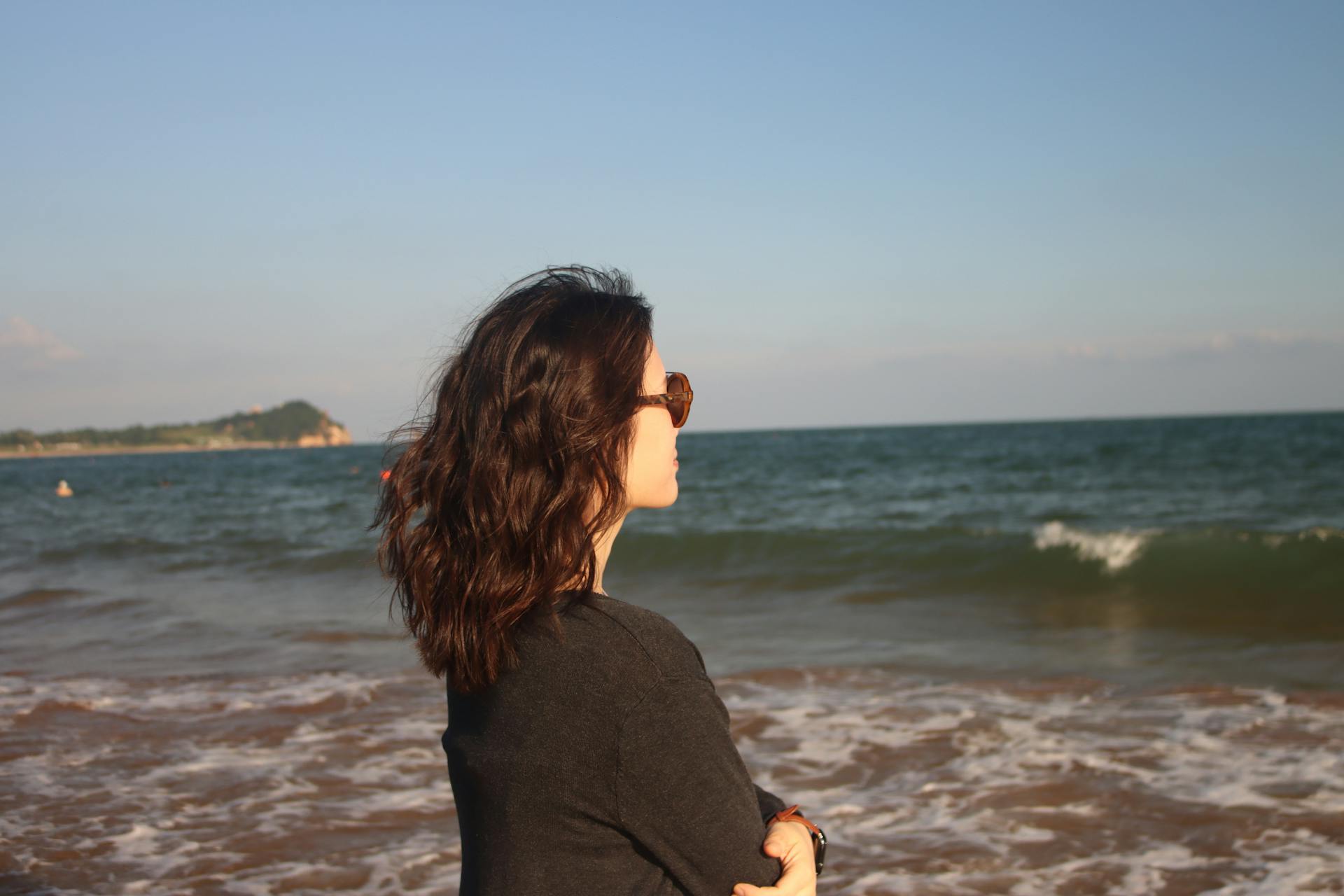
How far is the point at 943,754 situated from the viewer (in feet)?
16.9

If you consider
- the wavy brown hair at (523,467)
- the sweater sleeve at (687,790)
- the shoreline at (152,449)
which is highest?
the wavy brown hair at (523,467)

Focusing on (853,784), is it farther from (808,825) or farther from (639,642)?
(639,642)

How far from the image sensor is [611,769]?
1236mm

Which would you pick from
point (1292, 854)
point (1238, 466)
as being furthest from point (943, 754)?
point (1238, 466)

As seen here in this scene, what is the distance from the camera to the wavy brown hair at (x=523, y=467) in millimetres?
1352

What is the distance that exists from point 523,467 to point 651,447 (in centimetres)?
19

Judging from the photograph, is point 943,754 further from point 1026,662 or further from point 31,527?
point 31,527

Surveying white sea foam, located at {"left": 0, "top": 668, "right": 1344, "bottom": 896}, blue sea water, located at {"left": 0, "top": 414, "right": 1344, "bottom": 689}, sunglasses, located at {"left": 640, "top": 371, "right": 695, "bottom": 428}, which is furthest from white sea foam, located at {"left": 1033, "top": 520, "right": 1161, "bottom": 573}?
sunglasses, located at {"left": 640, "top": 371, "right": 695, "bottom": 428}

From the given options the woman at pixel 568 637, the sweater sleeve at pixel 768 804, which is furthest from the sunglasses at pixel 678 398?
the sweater sleeve at pixel 768 804

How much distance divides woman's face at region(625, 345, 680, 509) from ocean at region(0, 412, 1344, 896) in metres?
2.09

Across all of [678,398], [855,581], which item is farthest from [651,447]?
[855,581]

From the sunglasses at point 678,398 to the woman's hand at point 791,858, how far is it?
563 millimetres

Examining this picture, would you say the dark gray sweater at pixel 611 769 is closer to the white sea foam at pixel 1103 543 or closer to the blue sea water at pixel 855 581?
the blue sea water at pixel 855 581

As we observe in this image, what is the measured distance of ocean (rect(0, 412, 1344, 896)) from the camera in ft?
13.2
